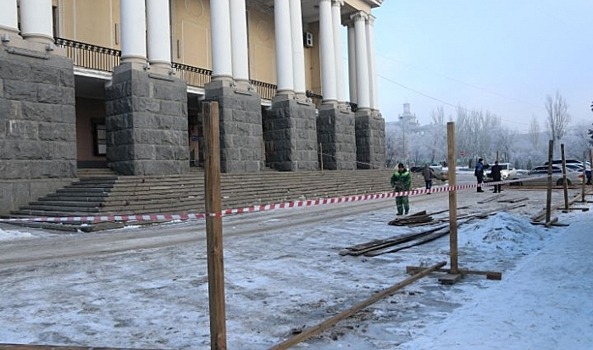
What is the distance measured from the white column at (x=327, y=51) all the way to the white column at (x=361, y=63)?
410 centimetres

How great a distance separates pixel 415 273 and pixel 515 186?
23582mm

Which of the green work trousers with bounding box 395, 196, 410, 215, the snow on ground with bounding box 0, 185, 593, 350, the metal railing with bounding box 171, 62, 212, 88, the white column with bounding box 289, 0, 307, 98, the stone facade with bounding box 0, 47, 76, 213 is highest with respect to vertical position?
the white column with bounding box 289, 0, 307, 98

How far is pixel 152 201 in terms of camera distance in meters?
15.7

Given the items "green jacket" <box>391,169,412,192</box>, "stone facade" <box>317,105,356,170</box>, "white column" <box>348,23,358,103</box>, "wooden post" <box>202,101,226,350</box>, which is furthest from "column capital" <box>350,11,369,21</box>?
"wooden post" <box>202,101,226,350</box>

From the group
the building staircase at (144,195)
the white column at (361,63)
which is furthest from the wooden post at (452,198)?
the white column at (361,63)

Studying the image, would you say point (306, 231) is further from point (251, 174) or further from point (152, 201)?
point (251, 174)

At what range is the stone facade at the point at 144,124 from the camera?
1881 centimetres

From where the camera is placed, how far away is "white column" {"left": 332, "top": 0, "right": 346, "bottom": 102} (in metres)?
32.3

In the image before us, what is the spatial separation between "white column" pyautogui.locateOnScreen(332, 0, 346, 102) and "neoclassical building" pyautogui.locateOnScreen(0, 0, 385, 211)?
9 cm

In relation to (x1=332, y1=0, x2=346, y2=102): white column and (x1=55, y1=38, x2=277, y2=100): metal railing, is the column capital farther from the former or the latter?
(x1=55, y1=38, x2=277, y2=100): metal railing

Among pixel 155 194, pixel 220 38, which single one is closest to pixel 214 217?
pixel 155 194

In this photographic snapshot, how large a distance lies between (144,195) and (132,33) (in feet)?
23.8

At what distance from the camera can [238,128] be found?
77.9 feet

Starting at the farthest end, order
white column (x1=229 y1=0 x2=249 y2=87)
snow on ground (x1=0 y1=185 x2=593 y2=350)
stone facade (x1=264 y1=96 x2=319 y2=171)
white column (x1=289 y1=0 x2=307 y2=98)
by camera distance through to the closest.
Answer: white column (x1=289 y1=0 x2=307 y2=98), stone facade (x1=264 y1=96 x2=319 y2=171), white column (x1=229 y1=0 x2=249 y2=87), snow on ground (x1=0 y1=185 x2=593 y2=350)
